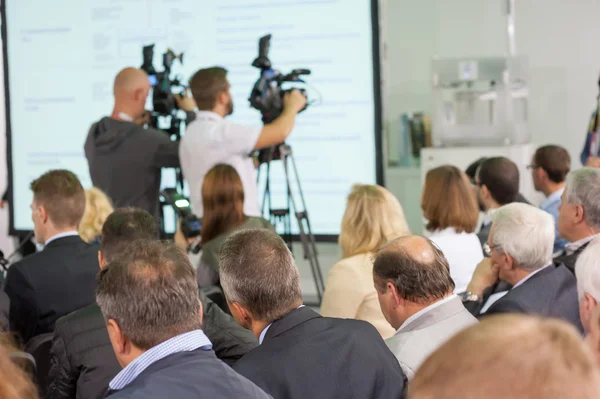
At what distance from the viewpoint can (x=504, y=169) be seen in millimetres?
4105

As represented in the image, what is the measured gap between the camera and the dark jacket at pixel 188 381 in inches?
60.4

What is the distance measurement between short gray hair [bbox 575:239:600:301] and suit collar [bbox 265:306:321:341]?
646 mm

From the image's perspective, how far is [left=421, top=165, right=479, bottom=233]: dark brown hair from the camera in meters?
3.65

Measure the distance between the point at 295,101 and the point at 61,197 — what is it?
1.61 meters

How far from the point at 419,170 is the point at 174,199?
96.7 inches

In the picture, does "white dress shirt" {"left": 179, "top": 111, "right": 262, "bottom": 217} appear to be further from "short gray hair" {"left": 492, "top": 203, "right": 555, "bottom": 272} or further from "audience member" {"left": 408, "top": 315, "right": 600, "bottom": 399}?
"audience member" {"left": 408, "top": 315, "right": 600, "bottom": 399}

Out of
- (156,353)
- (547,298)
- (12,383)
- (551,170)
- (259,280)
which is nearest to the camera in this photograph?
(12,383)

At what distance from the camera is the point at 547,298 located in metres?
2.70

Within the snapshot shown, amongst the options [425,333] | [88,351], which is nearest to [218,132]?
[88,351]

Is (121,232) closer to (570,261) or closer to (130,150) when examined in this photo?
(570,261)

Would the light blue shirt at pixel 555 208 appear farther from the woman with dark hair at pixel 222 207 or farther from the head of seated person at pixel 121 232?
the head of seated person at pixel 121 232

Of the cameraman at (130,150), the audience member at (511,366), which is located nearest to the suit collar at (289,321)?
the audience member at (511,366)

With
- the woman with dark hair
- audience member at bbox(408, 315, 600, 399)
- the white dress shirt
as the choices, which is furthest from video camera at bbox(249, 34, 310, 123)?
audience member at bbox(408, 315, 600, 399)

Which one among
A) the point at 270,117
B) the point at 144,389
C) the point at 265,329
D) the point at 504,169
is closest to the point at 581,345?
the point at 144,389
